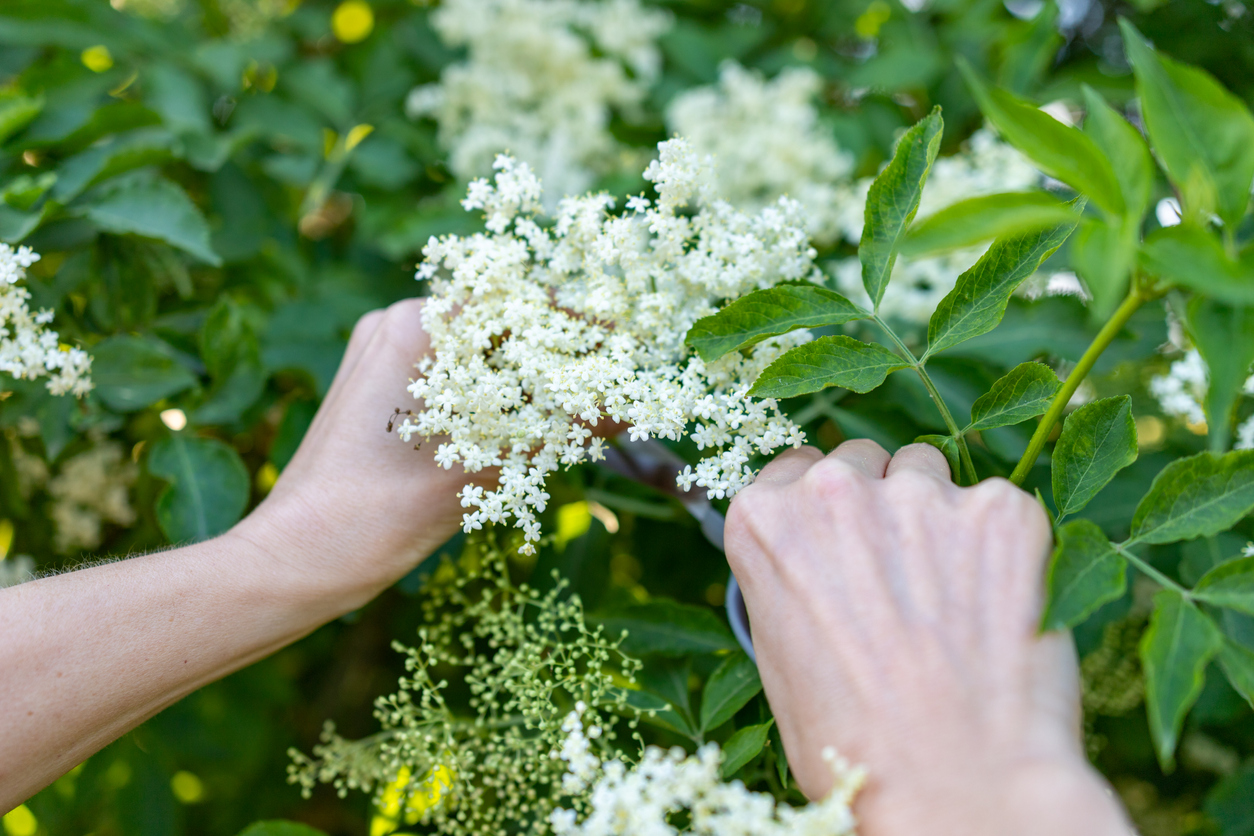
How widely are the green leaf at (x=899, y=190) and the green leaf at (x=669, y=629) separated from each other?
53cm

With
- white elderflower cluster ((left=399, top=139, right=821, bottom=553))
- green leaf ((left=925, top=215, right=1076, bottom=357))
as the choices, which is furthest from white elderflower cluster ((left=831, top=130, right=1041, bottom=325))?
green leaf ((left=925, top=215, right=1076, bottom=357))

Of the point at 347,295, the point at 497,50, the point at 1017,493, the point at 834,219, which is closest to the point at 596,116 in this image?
the point at 497,50

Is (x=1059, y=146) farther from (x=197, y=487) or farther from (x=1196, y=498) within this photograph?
(x=197, y=487)

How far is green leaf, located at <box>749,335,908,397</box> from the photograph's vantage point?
2.97 ft

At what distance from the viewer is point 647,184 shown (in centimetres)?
164

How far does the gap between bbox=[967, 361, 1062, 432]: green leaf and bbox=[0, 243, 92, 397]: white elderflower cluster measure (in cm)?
136

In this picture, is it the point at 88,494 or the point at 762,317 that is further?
the point at 88,494

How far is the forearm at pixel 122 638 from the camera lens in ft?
3.05

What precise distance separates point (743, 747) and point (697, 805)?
17 centimetres

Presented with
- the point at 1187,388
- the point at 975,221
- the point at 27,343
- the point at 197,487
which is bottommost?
the point at 197,487

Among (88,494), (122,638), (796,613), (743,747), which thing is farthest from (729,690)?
(88,494)

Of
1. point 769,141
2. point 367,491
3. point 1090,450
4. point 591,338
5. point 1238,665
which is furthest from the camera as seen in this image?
point 769,141

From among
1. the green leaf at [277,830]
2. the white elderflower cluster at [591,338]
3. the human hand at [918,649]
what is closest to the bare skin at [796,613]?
the human hand at [918,649]

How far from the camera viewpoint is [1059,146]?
703 millimetres
